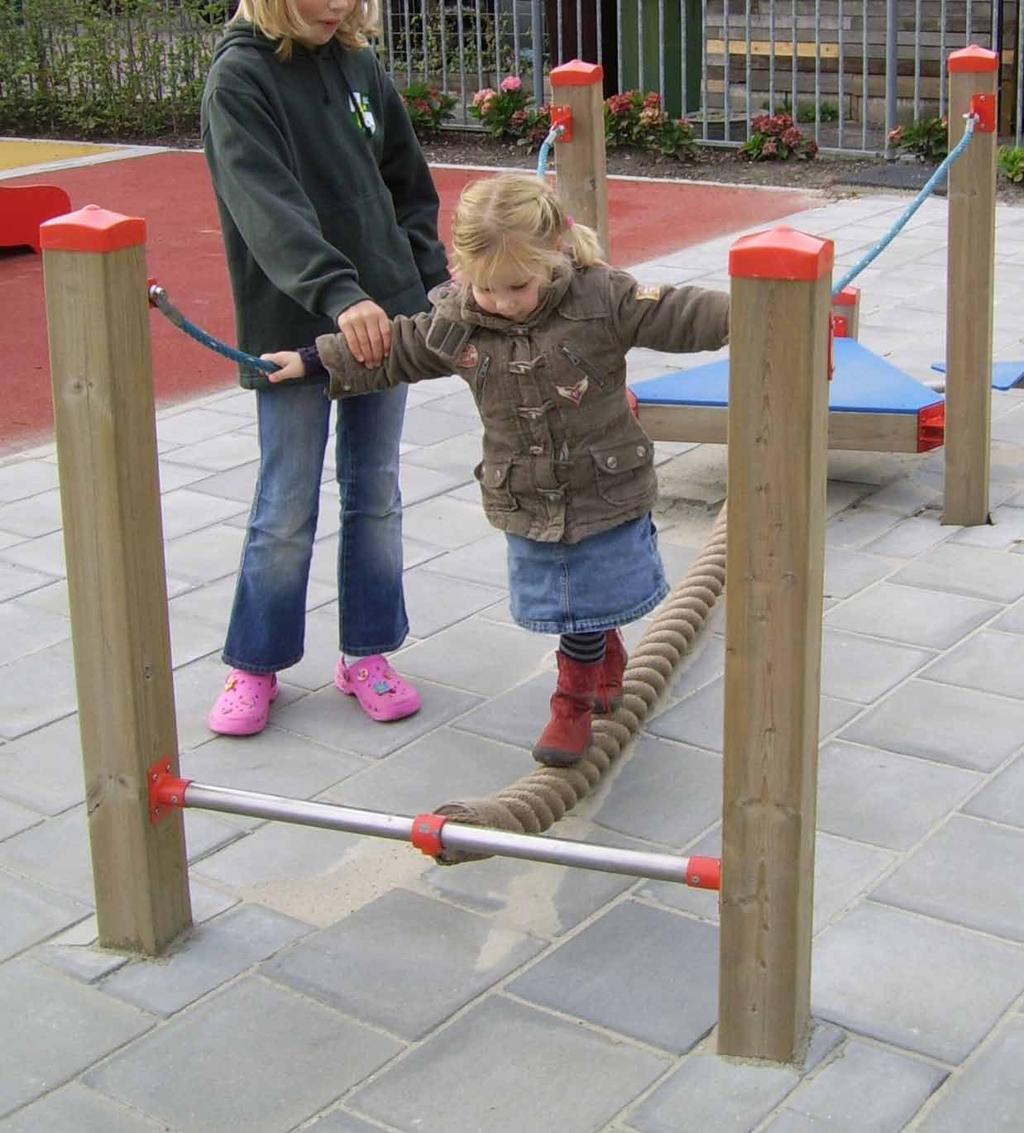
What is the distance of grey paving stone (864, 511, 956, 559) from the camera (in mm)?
4887

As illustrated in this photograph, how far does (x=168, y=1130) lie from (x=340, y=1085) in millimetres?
262

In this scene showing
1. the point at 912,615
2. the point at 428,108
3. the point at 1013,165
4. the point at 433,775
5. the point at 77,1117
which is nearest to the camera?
the point at 77,1117

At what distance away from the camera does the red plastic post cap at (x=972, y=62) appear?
480cm

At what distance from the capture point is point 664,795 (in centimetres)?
359

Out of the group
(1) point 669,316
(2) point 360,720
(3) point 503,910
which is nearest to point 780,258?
(1) point 669,316

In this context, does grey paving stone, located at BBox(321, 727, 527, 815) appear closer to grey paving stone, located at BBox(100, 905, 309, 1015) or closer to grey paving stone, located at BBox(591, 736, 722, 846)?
grey paving stone, located at BBox(591, 736, 722, 846)

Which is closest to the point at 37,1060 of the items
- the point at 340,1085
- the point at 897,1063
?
the point at 340,1085

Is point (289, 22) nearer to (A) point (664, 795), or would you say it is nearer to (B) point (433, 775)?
(B) point (433, 775)

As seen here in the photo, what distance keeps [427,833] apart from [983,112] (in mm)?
2890

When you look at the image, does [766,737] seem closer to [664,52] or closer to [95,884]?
[95,884]

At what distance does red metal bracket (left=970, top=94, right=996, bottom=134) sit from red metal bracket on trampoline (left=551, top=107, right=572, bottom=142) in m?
1.09

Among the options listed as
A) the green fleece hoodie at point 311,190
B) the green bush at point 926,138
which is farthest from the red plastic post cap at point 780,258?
the green bush at point 926,138

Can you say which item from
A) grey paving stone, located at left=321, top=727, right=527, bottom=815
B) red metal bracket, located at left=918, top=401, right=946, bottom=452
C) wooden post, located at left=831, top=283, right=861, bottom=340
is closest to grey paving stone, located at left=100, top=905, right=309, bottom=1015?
grey paving stone, located at left=321, top=727, right=527, bottom=815

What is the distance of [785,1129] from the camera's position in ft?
8.28
